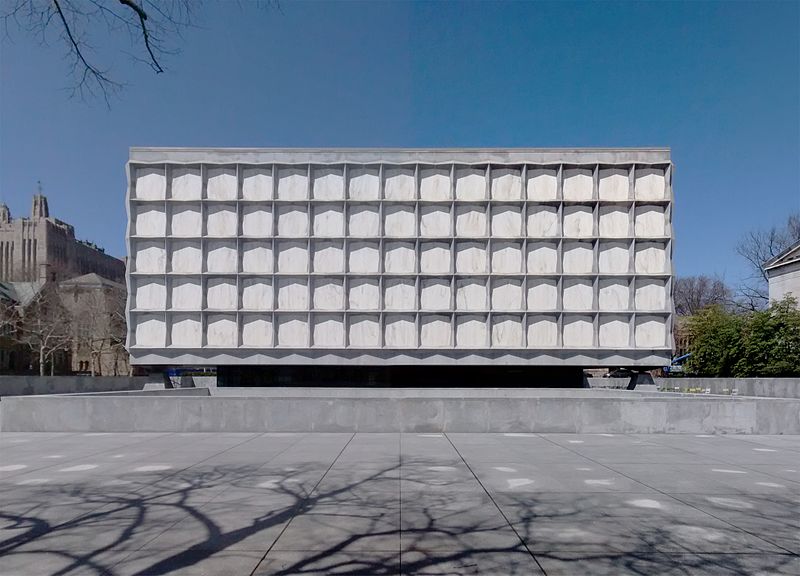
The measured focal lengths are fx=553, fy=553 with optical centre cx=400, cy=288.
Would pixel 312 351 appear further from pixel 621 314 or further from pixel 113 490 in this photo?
pixel 113 490

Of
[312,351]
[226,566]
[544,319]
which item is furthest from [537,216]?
[226,566]

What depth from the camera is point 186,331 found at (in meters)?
30.9

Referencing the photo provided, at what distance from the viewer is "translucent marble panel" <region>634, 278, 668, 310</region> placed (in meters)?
31.2

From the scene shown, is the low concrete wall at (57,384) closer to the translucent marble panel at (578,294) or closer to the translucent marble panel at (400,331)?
the translucent marble panel at (400,331)

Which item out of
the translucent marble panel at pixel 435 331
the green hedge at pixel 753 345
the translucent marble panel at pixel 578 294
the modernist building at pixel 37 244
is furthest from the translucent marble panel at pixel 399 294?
the modernist building at pixel 37 244

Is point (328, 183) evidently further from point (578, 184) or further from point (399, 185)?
point (578, 184)

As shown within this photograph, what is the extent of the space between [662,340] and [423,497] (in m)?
27.5

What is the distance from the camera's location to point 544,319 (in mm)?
31172

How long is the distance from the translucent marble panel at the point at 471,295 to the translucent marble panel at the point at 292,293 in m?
8.62

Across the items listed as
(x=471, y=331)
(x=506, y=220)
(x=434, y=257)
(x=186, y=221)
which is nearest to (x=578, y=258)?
(x=506, y=220)

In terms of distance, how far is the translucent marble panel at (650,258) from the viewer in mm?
31359

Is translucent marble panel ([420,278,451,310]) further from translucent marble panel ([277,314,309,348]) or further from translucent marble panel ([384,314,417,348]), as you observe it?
translucent marble panel ([277,314,309,348])

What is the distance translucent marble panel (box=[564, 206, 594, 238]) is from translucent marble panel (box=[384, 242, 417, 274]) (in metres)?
8.87

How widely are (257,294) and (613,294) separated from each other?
20070 millimetres
